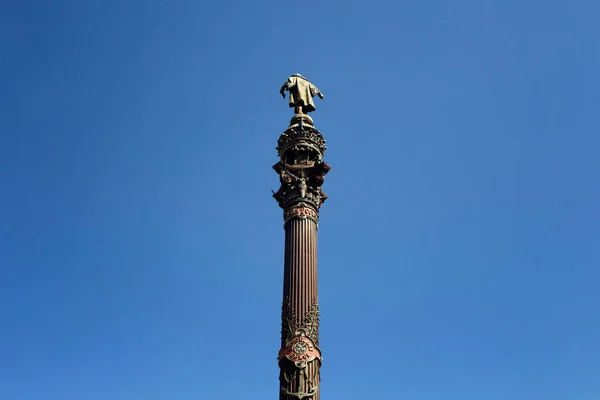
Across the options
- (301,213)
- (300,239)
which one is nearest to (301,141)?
(301,213)

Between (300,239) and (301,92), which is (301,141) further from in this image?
(300,239)

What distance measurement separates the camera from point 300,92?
33.7 metres

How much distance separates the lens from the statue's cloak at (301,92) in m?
33.6

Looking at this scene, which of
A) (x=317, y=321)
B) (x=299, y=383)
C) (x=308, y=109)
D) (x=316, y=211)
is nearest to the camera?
(x=299, y=383)

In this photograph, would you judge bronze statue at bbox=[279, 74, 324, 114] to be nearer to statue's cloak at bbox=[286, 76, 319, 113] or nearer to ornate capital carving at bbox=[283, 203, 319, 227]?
statue's cloak at bbox=[286, 76, 319, 113]

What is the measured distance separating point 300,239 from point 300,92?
26.9 feet

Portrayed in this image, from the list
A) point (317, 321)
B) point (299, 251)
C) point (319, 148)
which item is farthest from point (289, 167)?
point (317, 321)

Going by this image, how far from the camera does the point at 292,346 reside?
2617 cm

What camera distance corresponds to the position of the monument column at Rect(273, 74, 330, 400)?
25750mm

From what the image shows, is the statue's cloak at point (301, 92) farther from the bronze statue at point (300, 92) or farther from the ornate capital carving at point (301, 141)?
the ornate capital carving at point (301, 141)

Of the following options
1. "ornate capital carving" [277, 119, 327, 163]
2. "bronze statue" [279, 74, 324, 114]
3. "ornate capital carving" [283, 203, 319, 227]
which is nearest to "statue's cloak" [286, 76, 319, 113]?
"bronze statue" [279, 74, 324, 114]

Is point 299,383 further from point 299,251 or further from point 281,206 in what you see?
point 281,206

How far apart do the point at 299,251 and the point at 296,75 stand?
32.9 ft

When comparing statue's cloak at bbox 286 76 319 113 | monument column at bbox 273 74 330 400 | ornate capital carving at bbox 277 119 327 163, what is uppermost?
statue's cloak at bbox 286 76 319 113
